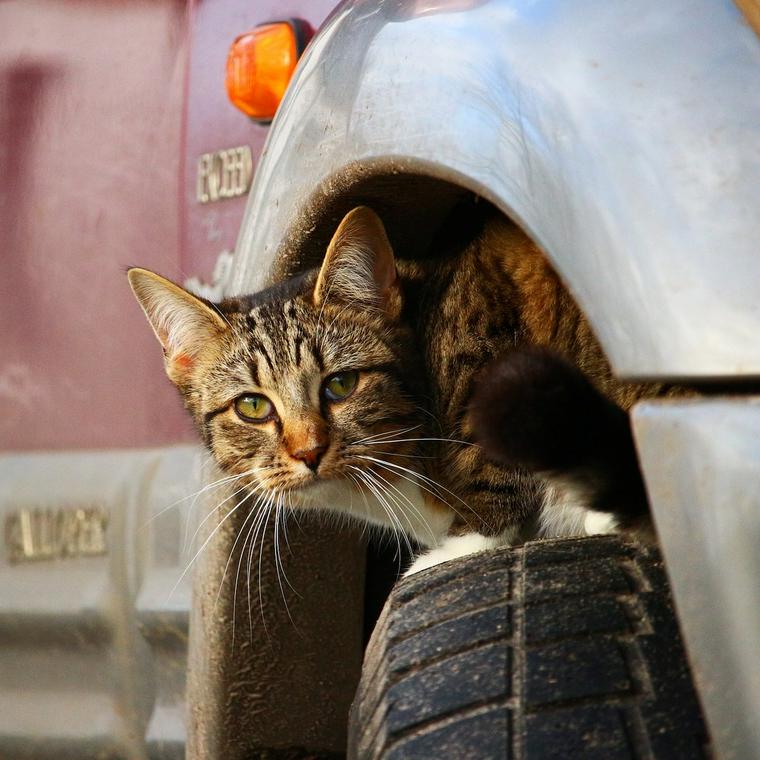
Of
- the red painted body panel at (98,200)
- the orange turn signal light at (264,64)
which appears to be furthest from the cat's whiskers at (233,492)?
the orange turn signal light at (264,64)

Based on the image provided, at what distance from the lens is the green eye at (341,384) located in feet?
6.56

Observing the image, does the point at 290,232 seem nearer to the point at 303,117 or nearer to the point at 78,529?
the point at 303,117

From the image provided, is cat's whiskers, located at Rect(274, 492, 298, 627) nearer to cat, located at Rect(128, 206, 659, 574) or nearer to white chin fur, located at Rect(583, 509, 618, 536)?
cat, located at Rect(128, 206, 659, 574)

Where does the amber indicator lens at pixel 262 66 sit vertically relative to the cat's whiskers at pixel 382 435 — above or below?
above

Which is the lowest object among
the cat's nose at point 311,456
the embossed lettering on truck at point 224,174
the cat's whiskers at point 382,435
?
the cat's nose at point 311,456

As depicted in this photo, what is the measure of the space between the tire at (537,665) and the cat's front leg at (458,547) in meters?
0.56

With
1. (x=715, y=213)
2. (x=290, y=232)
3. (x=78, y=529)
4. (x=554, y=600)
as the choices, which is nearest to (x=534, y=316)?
(x=290, y=232)

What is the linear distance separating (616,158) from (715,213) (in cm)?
12

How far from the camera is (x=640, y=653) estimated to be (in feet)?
3.69

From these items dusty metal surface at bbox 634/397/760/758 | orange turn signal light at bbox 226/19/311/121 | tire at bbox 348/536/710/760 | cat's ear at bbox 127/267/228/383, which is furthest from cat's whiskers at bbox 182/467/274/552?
dusty metal surface at bbox 634/397/760/758

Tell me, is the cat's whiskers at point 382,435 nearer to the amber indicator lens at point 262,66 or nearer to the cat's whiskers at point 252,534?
the cat's whiskers at point 252,534

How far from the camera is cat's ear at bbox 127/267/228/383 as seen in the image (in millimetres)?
2012

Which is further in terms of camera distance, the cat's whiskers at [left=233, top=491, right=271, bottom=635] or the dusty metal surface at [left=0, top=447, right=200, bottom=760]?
the dusty metal surface at [left=0, top=447, right=200, bottom=760]

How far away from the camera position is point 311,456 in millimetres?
1919
